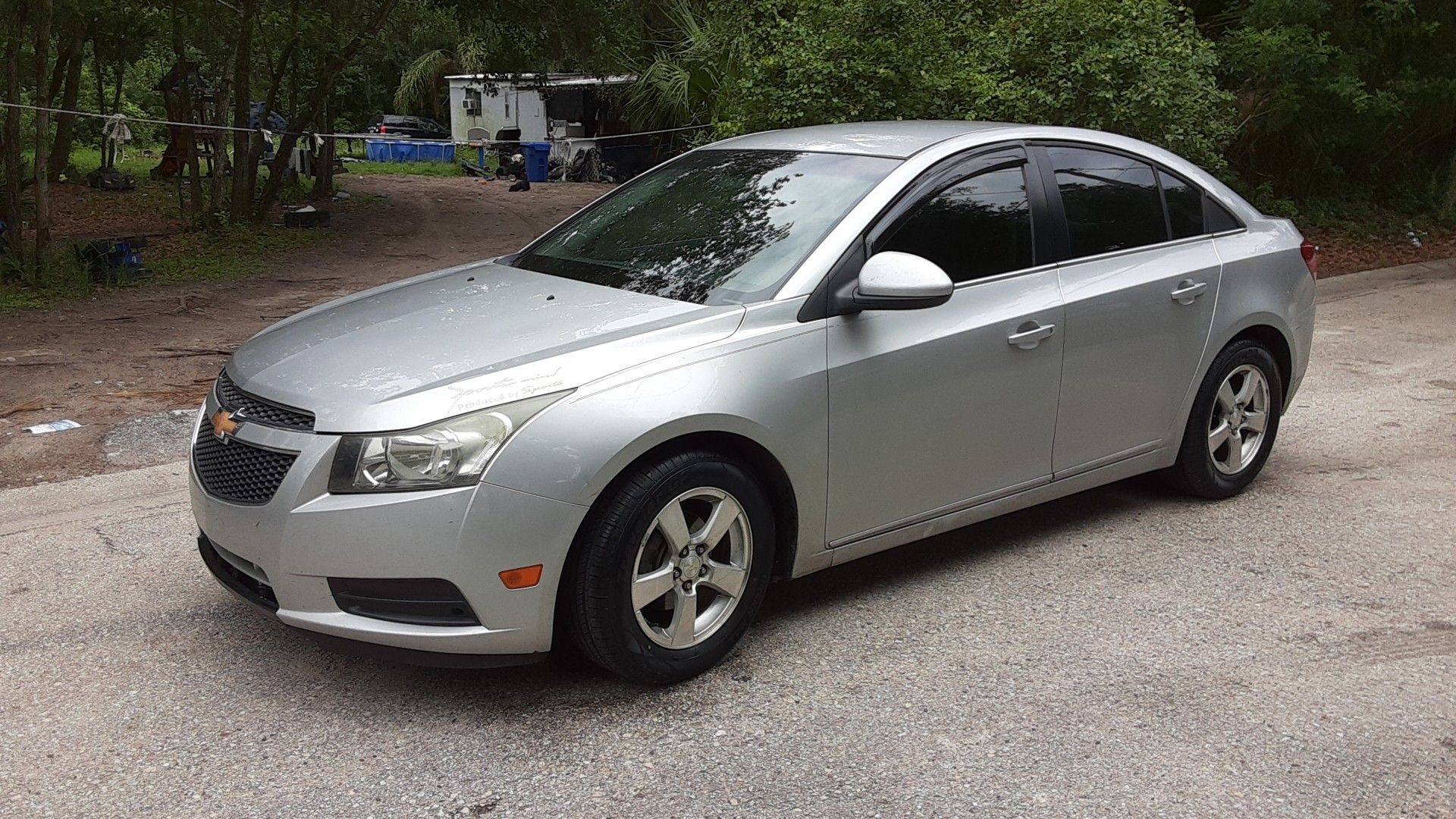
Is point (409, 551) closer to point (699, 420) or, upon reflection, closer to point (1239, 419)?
point (699, 420)

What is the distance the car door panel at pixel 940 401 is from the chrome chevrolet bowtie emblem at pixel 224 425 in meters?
1.81

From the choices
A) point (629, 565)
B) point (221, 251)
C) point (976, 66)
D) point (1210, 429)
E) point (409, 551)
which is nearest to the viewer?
point (409, 551)

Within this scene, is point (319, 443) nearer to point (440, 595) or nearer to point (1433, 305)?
point (440, 595)

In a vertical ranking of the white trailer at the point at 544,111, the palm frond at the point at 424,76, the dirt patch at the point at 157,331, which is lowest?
the dirt patch at the point at 157,331

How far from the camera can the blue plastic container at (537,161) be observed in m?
30.1

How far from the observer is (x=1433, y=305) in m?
11.5

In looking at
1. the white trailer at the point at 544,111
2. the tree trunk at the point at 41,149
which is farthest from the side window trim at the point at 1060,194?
the white trailer at the point at 544,111

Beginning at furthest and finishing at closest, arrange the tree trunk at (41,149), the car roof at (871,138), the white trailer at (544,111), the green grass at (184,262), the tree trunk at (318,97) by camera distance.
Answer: the white trailer at (544,111) → the tree trunk at (318,97) → the tree trunk at (41,149) → the green grass at (184,262) → the car roof at (871,138)

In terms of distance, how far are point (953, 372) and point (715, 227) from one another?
981 millimetres

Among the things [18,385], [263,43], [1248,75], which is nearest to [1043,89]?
[1248,75]

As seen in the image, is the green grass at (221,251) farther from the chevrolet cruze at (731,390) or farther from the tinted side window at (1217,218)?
the tinted side window at (1217,218)

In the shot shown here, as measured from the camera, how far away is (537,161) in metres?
30.2

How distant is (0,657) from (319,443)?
59.1 inches

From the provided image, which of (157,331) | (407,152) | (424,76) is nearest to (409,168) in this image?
(407,152)
